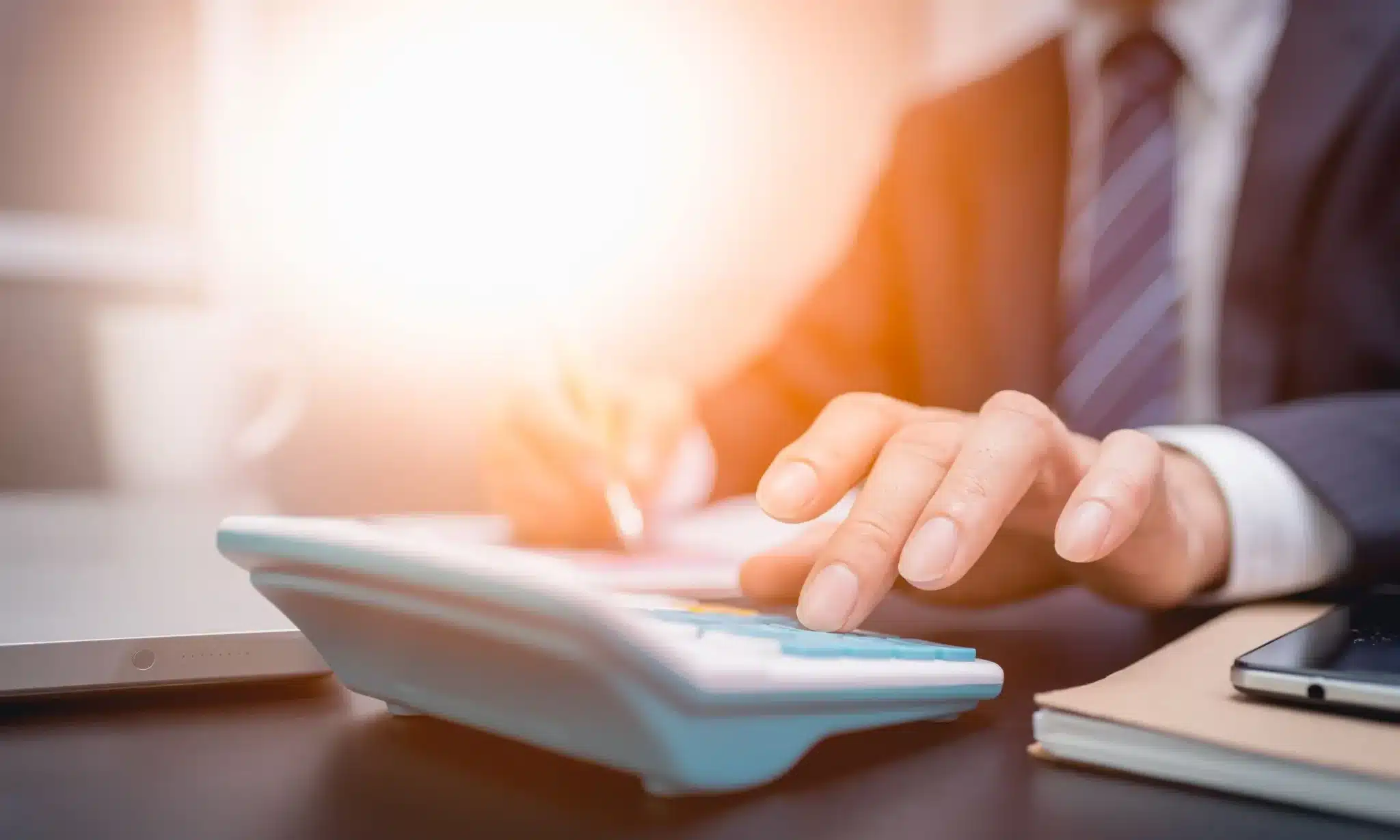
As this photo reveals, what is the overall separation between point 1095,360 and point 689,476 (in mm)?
385

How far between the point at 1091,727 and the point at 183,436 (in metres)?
0.77

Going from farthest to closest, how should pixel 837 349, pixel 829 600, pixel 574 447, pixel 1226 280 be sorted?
pixel 837 349 < pixel 1226 280 < pixel 574 447 < pixel 829 600

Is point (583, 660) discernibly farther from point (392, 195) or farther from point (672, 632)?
point (392, 195)

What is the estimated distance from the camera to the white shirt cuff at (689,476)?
78cm

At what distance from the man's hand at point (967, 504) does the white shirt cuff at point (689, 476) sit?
0.34 m

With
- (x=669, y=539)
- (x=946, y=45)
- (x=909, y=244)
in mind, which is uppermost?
(x=946, y=45)

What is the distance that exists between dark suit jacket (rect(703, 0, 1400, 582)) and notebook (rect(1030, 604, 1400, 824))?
293 millimetres

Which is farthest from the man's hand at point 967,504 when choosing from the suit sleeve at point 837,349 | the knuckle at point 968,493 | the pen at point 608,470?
the suit sleeve at point 837,349

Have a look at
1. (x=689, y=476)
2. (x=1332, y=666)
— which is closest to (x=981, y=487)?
(x=1332, y=666)

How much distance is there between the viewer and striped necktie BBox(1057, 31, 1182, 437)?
2.86 ft

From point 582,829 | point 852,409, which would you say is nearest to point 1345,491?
point 852,409

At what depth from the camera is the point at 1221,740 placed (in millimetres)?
222

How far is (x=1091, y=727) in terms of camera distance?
9.7 inches

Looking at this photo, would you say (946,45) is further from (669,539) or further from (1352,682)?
(1352,682)
